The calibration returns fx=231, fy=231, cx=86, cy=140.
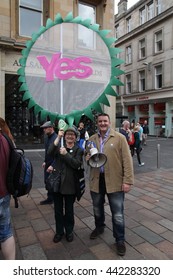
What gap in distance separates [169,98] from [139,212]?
A: 73.2 ft

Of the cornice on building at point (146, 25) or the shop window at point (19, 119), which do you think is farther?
the cornice on building at point (146, 25)

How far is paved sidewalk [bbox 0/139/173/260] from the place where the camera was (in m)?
3.09

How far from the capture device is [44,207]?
4773 millimetres

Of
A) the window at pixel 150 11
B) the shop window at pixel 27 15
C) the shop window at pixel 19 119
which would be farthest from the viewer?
the window at pixel 150 11

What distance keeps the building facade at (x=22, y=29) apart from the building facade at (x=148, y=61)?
13948mm

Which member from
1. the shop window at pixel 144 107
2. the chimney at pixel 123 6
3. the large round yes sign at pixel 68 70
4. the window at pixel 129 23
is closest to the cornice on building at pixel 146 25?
the window at pixel 129 23

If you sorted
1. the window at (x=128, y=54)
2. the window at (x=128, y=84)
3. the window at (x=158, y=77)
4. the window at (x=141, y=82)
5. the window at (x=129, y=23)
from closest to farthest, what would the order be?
the window at (x=158, y=77)
the window at (x=141, y=82)
the window at (x=129, y=23)
the window at (x=128, y=54)
the window at (x=128, y=84)

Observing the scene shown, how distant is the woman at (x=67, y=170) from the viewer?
10.3ft

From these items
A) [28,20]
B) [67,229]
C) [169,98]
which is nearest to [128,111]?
[169,98]

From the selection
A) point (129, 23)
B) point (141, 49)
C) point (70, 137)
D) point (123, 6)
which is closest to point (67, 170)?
point (70, 137)

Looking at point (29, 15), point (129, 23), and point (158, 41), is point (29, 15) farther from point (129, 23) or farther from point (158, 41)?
point (129, 23)

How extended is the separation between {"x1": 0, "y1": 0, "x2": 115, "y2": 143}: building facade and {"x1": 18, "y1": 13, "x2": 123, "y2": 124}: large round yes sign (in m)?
6.09

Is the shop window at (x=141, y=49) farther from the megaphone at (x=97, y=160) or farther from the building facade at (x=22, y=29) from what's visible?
the megaphone at (x=97, y=160)
